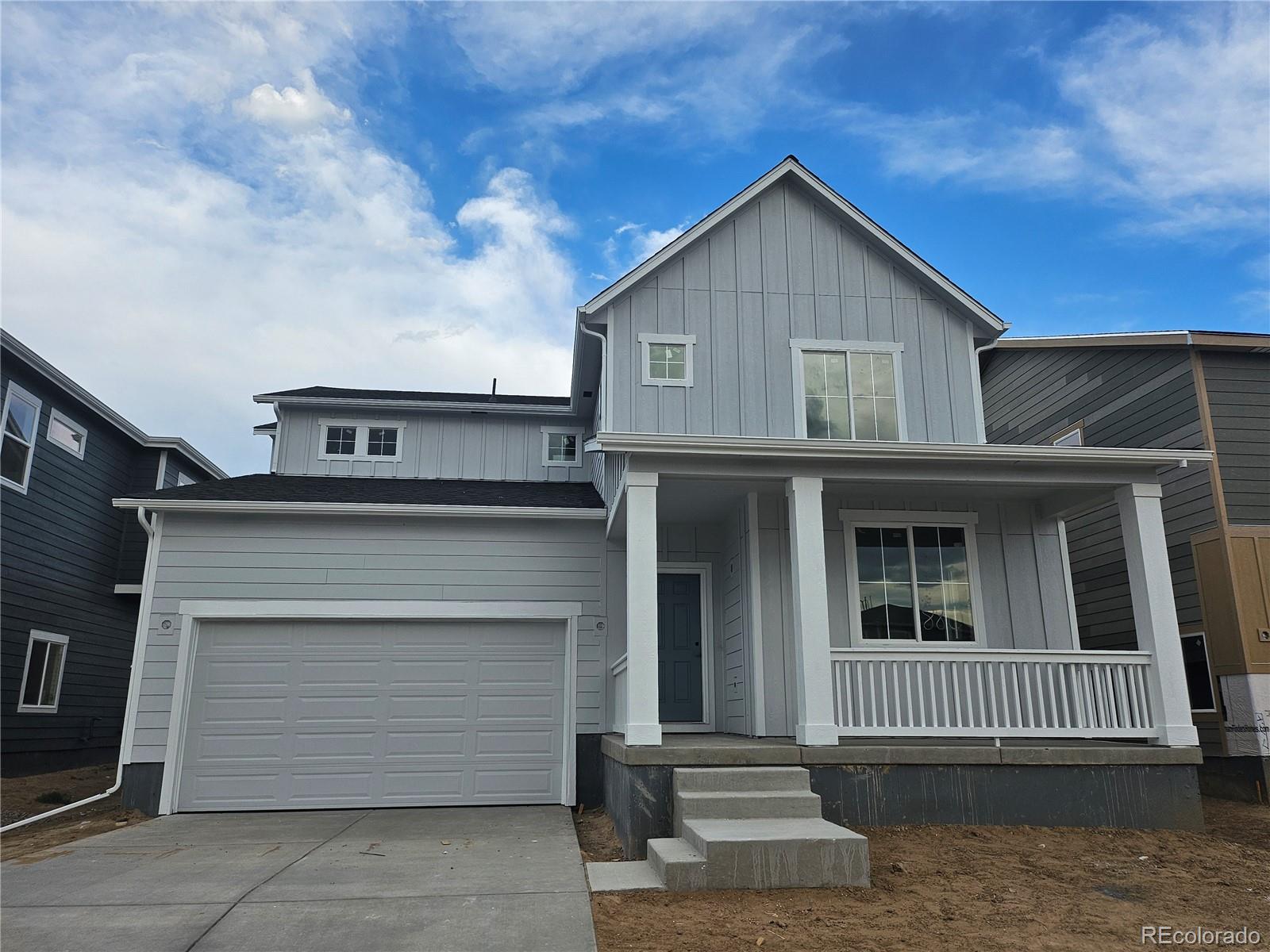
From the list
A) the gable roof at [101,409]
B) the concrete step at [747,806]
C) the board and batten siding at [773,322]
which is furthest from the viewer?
the gable roof at [101,409]

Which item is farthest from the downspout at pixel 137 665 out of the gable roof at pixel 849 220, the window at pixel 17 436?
the gable roof at pixel 849 220

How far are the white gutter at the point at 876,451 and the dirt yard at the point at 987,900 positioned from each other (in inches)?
122

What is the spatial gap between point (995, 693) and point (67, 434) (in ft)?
44.1

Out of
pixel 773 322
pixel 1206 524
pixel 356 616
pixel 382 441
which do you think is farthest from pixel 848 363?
pixel 382 441

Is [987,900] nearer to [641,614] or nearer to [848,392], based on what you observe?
[641,614]

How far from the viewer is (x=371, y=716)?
9008 mm

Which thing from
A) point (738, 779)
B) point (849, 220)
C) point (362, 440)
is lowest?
point (738, 779)

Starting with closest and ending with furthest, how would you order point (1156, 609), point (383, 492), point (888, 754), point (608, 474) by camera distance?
point (888, 754)
point (1156, 609)
point (608, 474)
point (383, 492)

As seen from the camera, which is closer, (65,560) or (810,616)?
(810,616)

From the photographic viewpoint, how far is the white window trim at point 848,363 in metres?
9.32

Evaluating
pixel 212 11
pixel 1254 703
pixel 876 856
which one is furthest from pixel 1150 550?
pixel 212 11

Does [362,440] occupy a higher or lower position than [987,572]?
higher

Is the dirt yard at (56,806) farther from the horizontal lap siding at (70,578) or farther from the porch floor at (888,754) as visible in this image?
the porch floor at (888,754)

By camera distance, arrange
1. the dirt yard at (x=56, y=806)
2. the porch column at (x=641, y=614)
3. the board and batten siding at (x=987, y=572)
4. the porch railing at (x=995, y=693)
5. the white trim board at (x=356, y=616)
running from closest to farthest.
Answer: the porch column at (x=641, y=614)
the porch railing at (x=995, y=693)
the dirt yard at (x=56, y=806)
the board and batten siding at (x=987, y=572)
the white trim board at (x=356, y=616)
